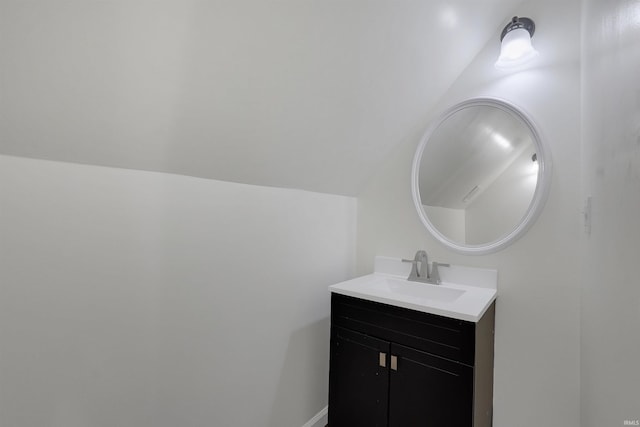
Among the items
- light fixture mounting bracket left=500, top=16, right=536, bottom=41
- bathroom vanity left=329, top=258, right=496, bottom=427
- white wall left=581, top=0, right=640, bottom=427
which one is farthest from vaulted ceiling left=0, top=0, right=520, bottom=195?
bathroom vanity left=329, top=258, right=496, bottom=427

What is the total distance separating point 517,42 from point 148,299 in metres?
2.00

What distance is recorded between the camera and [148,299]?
0.98 m

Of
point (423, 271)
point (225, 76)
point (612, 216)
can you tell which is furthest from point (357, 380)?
point (225, 76)

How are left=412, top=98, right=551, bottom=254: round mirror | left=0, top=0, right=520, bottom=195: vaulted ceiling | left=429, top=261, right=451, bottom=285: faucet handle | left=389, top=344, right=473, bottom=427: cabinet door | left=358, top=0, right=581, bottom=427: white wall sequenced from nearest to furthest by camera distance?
left=0, top=0, right=520, bottom=195: vaulted ceiling → left=389, top=344, right=473, bottom=427: cabinet door → left=358, top=0, right=581, bottom=427: white wall → left=412, top=98, right=551, bottom=254: round mirror → left=429, top=261, right=451, bottom=285: faucet handle

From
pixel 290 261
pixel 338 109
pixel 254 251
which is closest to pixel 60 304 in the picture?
pixel 254 251

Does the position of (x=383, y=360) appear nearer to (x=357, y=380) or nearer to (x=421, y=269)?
(x=357, y=380)

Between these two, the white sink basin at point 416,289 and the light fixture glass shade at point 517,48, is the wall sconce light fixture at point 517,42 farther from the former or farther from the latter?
the white sink basin at point 416,289

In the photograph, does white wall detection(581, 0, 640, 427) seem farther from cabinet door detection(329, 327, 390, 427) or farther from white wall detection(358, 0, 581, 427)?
cabinet door detection(329, 327, 390, 427)

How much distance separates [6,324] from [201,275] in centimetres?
53

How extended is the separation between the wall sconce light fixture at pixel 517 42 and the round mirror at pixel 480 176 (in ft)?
0.68

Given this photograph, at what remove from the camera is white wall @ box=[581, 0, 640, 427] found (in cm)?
57

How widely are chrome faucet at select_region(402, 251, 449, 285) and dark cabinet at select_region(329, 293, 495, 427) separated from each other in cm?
30

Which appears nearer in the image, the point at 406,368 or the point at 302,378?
the point at 406,368

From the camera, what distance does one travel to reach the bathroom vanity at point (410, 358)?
113 cm
